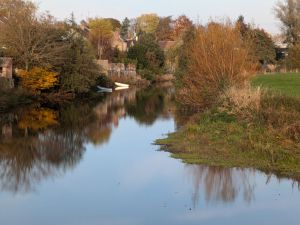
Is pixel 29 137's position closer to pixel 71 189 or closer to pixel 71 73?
pixel 71 189

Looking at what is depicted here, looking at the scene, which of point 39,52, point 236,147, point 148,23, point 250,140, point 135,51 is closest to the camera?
point 250,140

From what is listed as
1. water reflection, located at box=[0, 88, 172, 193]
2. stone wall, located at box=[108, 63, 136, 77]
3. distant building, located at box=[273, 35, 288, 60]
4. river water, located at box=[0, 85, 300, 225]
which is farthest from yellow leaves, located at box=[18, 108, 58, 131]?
distant building, located at box=[273, 35, 288, 60]

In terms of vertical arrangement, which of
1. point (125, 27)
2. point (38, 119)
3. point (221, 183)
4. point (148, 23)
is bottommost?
point (38, 119)

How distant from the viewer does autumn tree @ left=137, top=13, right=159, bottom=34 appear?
104625 mm

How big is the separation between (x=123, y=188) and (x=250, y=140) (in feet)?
13.6

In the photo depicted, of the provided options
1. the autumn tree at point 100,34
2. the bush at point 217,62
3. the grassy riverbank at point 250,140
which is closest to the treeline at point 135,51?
the autumn tree at point 100,34

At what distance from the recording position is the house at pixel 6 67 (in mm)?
37438

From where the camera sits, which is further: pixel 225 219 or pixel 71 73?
pixel 71 73

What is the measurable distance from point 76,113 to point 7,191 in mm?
20229

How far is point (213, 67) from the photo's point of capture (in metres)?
25.9

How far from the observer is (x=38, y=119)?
28156 millimetres

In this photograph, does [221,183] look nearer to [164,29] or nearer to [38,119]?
[38,119]

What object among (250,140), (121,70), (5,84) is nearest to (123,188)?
(250,140)

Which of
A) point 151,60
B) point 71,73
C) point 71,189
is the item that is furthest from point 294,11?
point 71,189
